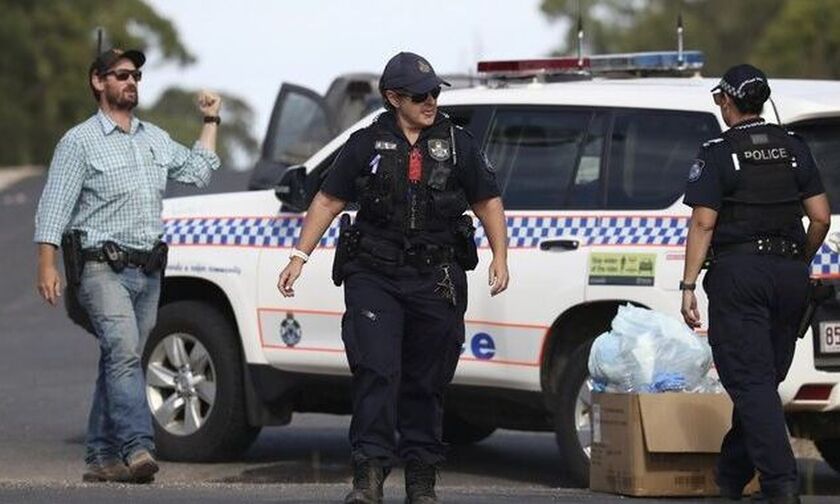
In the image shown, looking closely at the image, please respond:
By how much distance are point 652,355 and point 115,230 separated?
2.44 meters

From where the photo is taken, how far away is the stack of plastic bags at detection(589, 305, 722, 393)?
31.0ft

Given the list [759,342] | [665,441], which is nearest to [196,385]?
[665,441]

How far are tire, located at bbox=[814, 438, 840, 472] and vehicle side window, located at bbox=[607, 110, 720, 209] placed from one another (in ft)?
5.23

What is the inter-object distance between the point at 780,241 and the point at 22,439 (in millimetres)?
5434

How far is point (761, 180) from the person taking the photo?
8742 mm

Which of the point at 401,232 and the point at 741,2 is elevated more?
the point at 741,2

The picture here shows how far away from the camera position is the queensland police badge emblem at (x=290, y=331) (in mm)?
11164

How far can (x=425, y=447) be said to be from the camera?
27.9 feet

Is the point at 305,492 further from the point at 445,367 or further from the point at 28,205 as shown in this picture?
the point at 28,205

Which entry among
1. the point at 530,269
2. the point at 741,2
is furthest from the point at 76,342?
the point at 741,2

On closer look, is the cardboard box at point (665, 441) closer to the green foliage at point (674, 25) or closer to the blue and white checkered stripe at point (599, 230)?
the blue and white checkered stripe at point (599, 230)

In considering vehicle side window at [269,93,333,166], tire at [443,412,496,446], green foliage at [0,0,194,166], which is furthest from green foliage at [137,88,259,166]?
tire at [443,412,496,446]

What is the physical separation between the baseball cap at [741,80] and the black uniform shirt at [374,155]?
989 mm

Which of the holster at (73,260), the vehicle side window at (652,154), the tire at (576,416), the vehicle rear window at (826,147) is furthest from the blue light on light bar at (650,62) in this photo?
the holster at (73,260)
